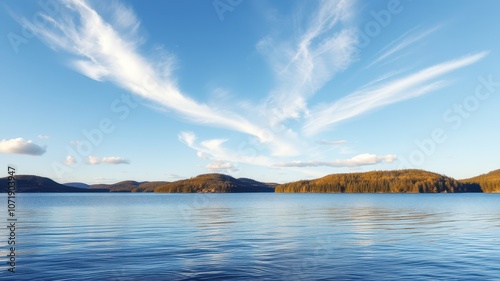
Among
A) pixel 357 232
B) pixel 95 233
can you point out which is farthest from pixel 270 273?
pixel 95 233

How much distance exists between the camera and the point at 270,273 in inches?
1027

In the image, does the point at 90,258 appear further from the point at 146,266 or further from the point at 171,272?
the point at 171,272

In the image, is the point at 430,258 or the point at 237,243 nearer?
the point at 430,258

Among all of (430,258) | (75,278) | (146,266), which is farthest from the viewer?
(430,258)

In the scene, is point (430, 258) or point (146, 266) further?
point (430, 258)

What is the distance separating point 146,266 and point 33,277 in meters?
7.86

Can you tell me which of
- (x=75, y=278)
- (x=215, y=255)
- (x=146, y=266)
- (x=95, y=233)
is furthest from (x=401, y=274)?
(x=95, y=233)

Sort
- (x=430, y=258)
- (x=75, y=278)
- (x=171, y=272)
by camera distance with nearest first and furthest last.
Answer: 1. (x=75, y=278)
2. (x=171, y=272)
3. (x=430, y=258)

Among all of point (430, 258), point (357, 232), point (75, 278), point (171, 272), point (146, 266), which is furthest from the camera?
point (357, 232)

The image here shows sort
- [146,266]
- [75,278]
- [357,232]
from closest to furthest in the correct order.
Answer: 1. [75,278]
2. [146,266]
3. [357,232]

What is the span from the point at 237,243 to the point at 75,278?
19.8 meters

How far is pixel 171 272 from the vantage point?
26453 mm

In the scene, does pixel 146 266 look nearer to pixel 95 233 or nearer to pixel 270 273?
pixel 270 273

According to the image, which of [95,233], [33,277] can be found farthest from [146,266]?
[95,233]
